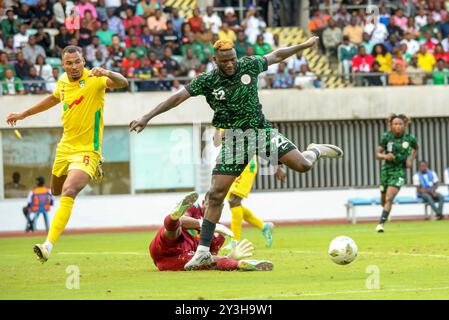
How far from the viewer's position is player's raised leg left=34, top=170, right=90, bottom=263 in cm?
1501

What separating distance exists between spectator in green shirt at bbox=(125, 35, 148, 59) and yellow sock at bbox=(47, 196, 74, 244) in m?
19.5

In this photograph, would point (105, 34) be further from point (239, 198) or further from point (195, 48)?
point (239, 198)

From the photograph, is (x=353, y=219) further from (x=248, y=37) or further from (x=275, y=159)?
(x=275, y=159)

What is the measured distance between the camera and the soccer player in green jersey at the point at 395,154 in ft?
85.9

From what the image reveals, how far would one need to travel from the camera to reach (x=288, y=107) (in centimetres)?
3581

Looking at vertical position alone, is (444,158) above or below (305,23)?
below

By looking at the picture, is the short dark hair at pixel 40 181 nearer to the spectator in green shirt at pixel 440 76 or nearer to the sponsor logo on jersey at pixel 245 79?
the spectator in green shirt at pixel 440 76

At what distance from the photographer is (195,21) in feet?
119

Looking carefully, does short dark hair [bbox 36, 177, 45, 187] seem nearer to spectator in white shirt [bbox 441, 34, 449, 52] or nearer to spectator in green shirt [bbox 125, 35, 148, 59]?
spectator in green shirt [bbox 125, 35, 148, 59]

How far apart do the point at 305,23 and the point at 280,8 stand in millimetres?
1091

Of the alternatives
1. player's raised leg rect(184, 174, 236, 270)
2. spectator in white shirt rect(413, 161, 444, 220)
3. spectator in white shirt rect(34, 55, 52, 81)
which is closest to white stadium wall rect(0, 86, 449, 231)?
spectator in white shirt rect(34, 55, 52, 81)

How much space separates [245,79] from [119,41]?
20.4 meters

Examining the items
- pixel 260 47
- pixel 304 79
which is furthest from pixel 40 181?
pixel 304 79

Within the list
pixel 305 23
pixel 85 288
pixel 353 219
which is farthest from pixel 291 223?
pixel 85 288
